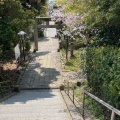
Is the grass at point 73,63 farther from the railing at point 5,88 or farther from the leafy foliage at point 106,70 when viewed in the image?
the leafy foliage at point 106,70

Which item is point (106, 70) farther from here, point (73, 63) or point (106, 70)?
point (73, 63)

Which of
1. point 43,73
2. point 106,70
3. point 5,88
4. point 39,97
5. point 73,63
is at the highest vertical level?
point 106,70

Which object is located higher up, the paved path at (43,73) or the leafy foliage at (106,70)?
the leafy foliage at (106,70)

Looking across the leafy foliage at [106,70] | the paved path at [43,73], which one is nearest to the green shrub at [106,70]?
the leafy foliage at [106,70]

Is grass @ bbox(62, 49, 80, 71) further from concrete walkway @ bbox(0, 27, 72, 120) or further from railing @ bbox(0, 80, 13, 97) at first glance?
railing @ bbox(0, 80, 13, 97)

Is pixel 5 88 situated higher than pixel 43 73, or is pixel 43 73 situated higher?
pixel 43 73

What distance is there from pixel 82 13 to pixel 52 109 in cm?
389

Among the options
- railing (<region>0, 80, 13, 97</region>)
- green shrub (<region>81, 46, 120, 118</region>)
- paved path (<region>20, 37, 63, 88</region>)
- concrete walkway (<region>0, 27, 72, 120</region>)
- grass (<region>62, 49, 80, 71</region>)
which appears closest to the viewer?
green shrub (<region>81, 46, 120, 118</region>)

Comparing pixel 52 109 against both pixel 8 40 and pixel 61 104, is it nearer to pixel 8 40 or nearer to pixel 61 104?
pixel 61 104

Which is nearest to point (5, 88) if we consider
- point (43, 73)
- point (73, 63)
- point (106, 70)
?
point (43, 73)

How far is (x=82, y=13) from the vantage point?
28.5ft

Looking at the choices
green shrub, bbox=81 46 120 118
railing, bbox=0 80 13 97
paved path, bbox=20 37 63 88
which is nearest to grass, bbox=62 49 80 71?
paved path, bbox=20 37 63 88

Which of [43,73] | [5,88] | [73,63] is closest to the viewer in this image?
[5,88]

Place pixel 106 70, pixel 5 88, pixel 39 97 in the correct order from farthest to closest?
pixel 5 88
pixel 39 97
pixel 106 70
